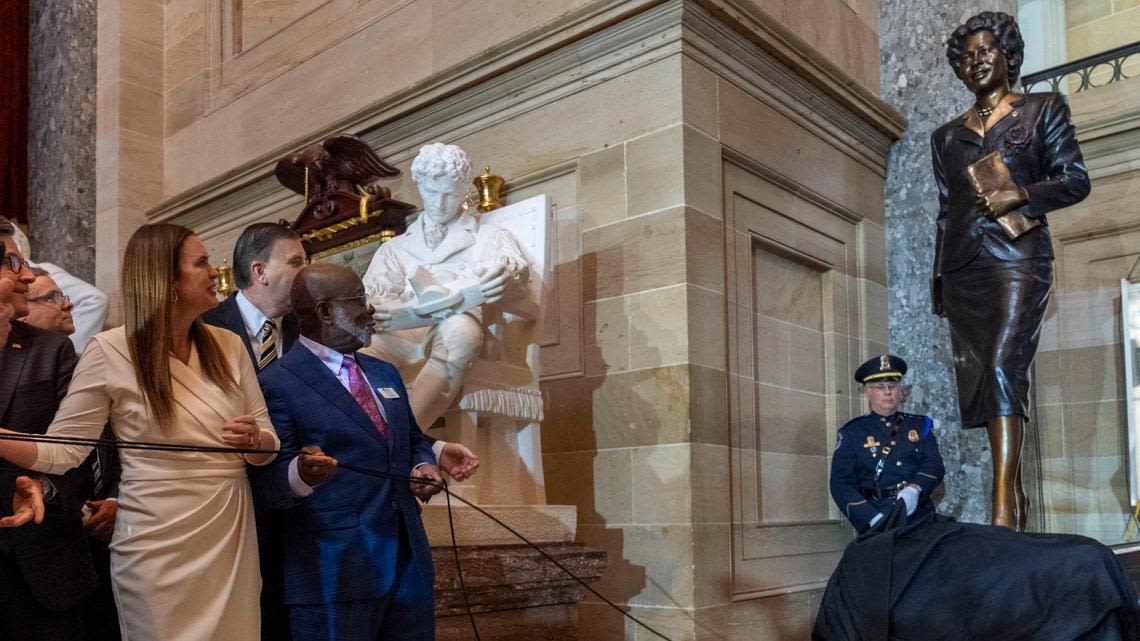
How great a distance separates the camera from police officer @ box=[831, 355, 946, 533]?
5655 millimetres

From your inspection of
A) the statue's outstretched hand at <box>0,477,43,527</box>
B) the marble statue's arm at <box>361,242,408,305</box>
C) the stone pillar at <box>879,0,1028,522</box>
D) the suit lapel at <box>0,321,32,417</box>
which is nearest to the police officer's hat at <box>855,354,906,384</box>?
the stone pillar at <box>879,0,1028,522</box>

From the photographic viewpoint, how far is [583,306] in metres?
5.91

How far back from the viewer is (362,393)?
10.5 feet

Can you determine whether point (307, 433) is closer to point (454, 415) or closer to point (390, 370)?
point (390, 370)

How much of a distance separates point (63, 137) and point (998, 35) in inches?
321

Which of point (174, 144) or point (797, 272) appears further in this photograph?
point (174, 144)

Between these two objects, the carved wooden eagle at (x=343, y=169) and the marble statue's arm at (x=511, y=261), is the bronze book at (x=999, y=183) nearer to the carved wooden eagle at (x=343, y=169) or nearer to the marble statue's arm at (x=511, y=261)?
the marble statue's arm at (x=511, y=261)

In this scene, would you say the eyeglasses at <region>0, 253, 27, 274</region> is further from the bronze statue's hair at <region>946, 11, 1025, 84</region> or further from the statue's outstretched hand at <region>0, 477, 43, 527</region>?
the bronze statue's hair at <region>946, 11, 1025, 84</region>

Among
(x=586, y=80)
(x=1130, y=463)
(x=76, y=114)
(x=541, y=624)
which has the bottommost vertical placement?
(x=541, y=624)

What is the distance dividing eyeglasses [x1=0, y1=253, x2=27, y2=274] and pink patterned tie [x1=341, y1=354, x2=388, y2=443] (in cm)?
88

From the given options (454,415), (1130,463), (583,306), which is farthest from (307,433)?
(1130,463)

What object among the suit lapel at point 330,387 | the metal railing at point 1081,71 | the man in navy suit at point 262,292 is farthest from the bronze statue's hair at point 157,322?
the metal railing at point 1081,71

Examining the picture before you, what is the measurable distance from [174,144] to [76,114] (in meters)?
1.11

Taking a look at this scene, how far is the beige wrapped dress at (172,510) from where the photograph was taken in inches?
104
